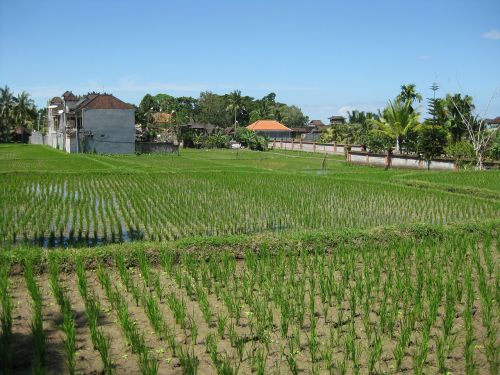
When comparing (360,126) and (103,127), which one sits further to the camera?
(360,126)

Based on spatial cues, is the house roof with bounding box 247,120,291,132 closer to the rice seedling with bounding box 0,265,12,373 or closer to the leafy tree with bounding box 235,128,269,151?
the leafy tree with bounding box 235,128,269,151

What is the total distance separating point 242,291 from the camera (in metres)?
6.02

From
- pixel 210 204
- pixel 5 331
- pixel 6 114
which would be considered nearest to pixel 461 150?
pixel 210 204

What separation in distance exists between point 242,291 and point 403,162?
70.1ft

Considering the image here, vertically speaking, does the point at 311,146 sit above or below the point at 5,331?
above

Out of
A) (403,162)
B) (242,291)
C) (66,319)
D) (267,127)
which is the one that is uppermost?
(267,127)

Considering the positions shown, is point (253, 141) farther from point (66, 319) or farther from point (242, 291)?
point (66, 319)

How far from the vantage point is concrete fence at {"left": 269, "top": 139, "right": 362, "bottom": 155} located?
36688 millimetres

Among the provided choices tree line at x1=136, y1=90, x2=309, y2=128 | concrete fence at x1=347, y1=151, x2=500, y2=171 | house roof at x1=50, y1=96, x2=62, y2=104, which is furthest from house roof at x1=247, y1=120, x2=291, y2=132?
concrete fence at x1=347, y1=151, x2=500, y2=171

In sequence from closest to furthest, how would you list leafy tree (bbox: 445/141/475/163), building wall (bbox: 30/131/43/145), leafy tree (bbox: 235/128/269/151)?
leafy tree (bbox: 445/141/475/163) → leafy tree (bbox: 235/128/269/151) → building wall (bbox: 30/131/43/145)

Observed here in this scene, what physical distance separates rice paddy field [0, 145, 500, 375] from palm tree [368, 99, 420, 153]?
15184 mm

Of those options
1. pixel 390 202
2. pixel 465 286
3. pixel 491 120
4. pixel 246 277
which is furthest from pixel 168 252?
pixel 491 120

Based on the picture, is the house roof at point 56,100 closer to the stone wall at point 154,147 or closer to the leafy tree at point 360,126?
the stone wall at point 154,147

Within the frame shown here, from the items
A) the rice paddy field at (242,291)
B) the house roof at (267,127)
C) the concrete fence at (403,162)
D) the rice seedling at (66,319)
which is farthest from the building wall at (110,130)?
the rice seedling at (66,319)
